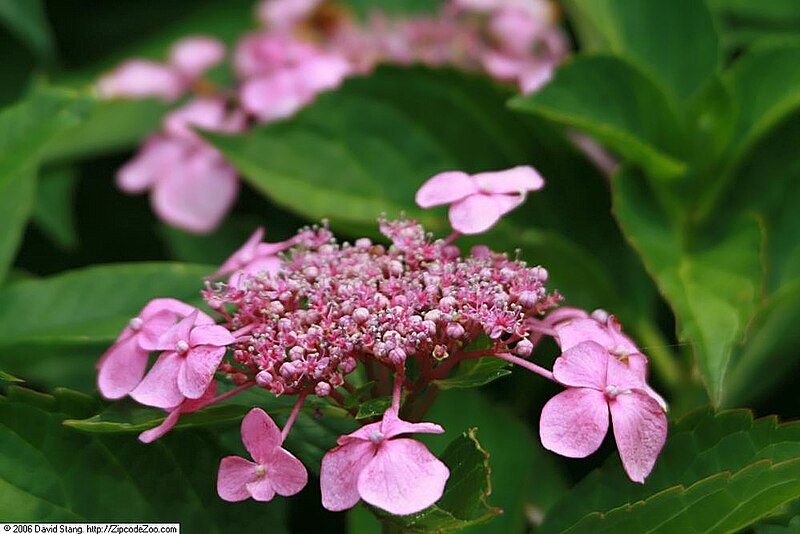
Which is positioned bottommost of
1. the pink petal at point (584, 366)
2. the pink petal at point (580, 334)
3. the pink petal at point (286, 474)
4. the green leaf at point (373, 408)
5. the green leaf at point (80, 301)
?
the green leaf at point (80, 301)

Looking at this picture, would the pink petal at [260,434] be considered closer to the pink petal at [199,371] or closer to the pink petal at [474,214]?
the pink petal at [199,371]

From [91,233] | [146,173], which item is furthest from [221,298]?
[91,233]

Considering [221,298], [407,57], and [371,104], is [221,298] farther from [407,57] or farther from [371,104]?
[407,57]

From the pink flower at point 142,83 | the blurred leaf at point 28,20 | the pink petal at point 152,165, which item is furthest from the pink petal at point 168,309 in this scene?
the blurred leaf at point 28,20

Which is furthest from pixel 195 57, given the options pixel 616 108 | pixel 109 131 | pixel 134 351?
pixel 134 351

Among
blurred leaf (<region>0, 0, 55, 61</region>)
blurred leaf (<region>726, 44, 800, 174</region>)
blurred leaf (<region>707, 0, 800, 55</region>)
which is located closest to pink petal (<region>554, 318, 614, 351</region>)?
blurred leaf (<region>726, 44, 800, 174</region>)

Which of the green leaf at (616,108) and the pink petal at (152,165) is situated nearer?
the green leaf at (616,108)

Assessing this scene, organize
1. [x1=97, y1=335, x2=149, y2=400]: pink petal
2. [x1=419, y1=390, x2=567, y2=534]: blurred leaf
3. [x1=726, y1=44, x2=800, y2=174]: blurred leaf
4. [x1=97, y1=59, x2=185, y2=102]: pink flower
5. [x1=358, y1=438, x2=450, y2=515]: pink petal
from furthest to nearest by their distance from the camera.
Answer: [x1=97, y1=59, x2=185, y2=102]: pink flower → [x1=726, y1=44, x2=800, y2=174]: blurred leaf → [x1=419, y1=390, x2=567, y2=534]: blurred leaf → [x1=97, y1=335, x2=149, y2=400]: pink petal → [x1=358, y1=438, x2=450, y2=515]: pink petal

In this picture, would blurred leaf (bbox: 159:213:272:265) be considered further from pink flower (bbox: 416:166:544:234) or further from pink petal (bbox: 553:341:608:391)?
pink petal (bbox: 553:341:608:391)
